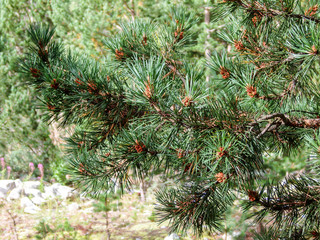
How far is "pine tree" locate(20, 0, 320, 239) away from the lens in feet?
3.70

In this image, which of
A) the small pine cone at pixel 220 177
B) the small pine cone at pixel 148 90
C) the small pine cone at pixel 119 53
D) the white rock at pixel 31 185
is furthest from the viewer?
the white rock at pixel 31 185

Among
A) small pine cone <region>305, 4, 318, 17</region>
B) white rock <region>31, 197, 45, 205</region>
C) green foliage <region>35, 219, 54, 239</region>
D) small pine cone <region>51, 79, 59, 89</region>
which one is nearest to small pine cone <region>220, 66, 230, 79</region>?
small pine cone <region>305, 4, 318, 17</region>

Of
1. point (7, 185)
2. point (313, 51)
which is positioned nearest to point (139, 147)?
point (313, 51)

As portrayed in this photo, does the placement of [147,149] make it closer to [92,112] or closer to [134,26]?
[92,112]

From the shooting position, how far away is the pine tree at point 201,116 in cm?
113

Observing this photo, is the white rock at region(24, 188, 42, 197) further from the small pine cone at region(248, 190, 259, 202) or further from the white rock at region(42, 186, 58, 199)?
the small pine cone at region(248, 190, 259, 202)

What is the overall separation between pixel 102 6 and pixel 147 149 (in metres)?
5.22

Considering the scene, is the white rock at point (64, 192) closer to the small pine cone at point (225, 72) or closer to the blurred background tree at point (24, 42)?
the blurred background tree at point (24, 42)

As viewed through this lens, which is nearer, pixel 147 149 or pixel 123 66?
pixel 147 149

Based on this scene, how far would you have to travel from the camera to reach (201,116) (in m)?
1.18

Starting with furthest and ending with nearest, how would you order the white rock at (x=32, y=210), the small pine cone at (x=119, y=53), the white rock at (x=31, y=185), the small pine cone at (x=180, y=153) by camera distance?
the white rock at (x=31, y=185) → the white rock at (x=32, y=210) → the small pine cone at (x=119, y=53) → the small pine cone at (x=180, y=153)

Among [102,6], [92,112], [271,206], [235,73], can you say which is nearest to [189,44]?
[235,73]

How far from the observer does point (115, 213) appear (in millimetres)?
4656

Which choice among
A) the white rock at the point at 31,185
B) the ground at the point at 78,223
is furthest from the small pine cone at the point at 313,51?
the white rock at the point at 31,185
